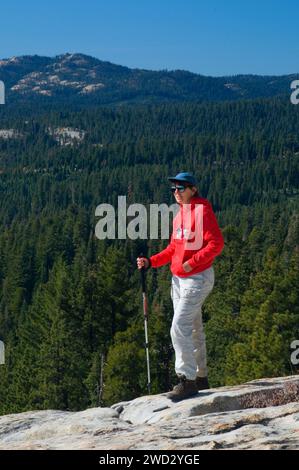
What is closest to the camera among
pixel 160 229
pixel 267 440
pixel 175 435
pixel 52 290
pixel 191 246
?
pixel 267 440

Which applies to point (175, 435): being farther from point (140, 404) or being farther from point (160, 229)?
point (160, 229)

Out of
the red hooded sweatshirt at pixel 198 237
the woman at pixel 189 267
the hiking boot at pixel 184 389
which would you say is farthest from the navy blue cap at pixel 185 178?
the hiking boot at pixel 184 389

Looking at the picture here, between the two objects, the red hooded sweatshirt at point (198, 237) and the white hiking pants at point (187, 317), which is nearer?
the red hooded sweatshirt at point (198, 237)

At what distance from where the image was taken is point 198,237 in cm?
952

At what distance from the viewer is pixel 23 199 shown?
648 ft

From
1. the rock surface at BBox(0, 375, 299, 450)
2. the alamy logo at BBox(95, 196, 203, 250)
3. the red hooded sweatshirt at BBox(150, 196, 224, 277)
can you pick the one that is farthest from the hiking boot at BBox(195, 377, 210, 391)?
the alamy logo at BBox(95, 196, 203, 250)

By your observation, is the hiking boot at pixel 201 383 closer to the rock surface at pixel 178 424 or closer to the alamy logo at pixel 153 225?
the rock surface at pixel 178 424

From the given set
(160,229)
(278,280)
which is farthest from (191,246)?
(160,229)

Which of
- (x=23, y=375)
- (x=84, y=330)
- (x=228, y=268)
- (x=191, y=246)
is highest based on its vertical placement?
(x=191, y=246)

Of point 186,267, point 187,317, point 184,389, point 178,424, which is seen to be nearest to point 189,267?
point 186,267

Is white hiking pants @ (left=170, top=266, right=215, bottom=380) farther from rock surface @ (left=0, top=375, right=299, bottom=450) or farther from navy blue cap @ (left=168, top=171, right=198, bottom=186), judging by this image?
navy blue cap @ (left=168, top=171, right=198, bottom=186)

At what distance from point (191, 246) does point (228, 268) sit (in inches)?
1235

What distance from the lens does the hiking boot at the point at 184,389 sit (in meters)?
9.61

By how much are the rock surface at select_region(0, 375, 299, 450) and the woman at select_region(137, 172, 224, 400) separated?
486 mm
